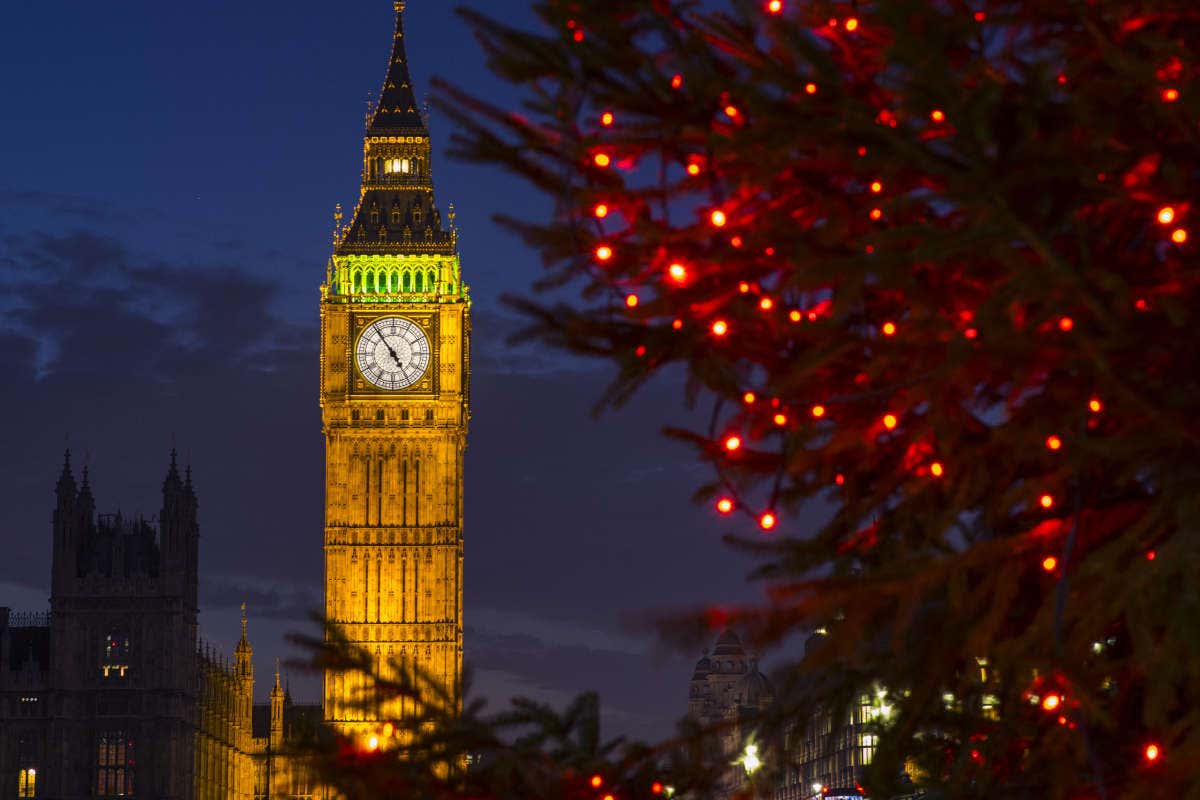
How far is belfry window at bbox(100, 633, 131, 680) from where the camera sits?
74.0 metres

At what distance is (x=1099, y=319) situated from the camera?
559cm

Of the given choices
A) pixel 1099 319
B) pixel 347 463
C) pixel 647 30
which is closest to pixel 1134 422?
pixel 1099 319

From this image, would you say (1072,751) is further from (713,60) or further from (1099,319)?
(713,60)

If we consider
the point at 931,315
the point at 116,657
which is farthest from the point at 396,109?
the point at 931,315

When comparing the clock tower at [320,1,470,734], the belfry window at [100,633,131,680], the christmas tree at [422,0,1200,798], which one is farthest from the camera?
the clock tower at [320,1,470,734]

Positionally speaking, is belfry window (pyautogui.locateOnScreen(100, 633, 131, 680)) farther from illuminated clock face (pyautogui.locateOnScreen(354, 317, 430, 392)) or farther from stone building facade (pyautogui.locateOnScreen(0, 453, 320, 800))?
illuminated clock face (pyautogui.locateOnScreen(354, 317, 430, 392))

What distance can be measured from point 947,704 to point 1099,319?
9.34ft

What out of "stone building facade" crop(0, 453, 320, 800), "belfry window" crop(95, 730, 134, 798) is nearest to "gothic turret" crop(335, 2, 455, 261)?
"stone building facade" crop(0, 453, 320, 800)

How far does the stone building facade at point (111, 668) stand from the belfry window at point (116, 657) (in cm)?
4

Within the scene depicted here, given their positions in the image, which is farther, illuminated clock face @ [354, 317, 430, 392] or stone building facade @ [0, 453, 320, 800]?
illuminated clock face @ [354, 317, 430, 392]

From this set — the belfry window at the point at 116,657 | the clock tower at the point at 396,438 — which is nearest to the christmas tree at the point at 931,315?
the belfry window at the point at 116,657

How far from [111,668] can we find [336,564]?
40.3ft

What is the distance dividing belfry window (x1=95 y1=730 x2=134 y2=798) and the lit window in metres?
2.36

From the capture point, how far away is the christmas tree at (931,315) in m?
5.55
